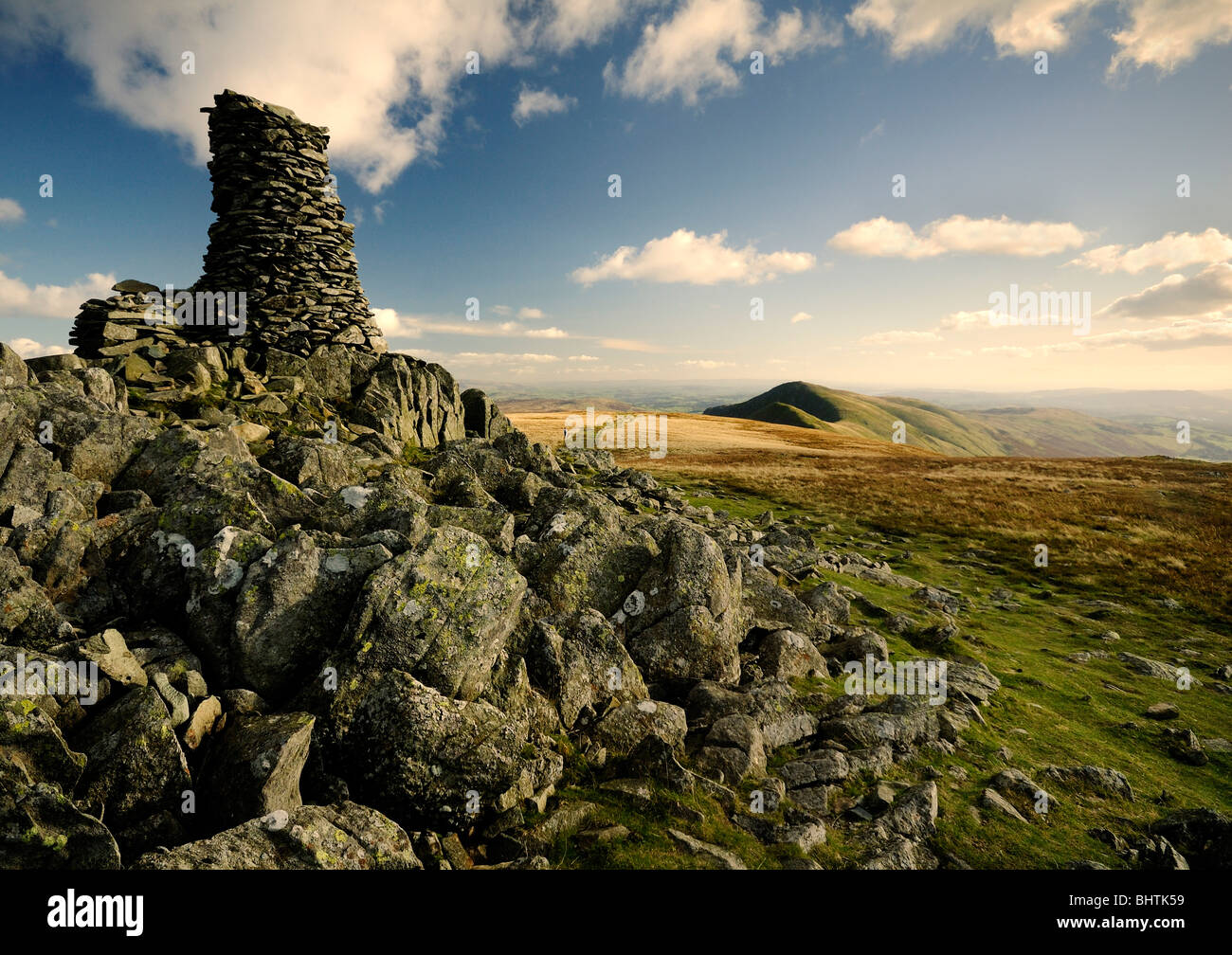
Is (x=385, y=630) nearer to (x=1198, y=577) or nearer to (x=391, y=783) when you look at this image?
(x=391, y=783)

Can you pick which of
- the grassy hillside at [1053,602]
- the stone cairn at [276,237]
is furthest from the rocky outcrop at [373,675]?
the stone cairn at [276,237]

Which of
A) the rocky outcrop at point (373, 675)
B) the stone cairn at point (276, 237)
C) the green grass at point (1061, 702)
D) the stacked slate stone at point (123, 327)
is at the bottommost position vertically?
the green grass at point (1061, 702)

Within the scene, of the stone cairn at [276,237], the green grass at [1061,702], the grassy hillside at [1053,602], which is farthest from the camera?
the stone cairn at [276,237]

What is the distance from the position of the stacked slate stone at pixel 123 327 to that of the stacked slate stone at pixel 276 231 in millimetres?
2322

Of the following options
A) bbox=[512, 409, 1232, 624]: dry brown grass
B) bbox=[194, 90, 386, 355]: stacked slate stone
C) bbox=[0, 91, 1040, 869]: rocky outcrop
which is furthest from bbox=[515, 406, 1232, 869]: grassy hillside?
bbox=[194, 90, 386, 355]: stacked slate stone

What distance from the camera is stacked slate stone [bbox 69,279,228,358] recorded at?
58.4ft

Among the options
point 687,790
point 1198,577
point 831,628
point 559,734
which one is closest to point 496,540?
point 559,734

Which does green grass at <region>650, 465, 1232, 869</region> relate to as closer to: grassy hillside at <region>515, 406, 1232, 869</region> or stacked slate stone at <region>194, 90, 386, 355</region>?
grassy hillside at <region>515, 406, 1232, 869</region>

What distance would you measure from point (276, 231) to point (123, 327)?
22.4 feet

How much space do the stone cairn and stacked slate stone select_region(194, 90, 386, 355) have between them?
0.04 metres

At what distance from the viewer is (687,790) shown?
27.2ft

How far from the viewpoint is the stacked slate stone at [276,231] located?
2153 centimetres

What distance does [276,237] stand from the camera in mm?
22031

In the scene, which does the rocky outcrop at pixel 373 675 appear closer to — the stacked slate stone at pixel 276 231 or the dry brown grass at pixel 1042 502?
the stacked slate stone at pixel 276 231
